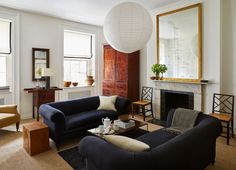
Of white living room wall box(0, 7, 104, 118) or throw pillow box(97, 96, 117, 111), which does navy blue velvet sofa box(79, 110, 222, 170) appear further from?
white living room wall box(0, 7, 104, 118)

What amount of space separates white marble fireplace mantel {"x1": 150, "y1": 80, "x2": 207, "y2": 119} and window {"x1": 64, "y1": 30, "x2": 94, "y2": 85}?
2.59 m

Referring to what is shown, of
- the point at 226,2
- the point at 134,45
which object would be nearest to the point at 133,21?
the point at 134,45

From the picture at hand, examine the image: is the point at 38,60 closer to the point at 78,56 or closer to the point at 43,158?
the point at 78,56

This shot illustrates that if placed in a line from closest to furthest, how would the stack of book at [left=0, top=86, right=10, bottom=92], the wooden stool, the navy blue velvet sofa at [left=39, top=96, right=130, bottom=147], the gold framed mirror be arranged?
the wooden stool < the navy blue velvet sofa at [left=39, top=96, right=130, bottom=147] < the gold framed mirror < the stack of book at [left=0, top=86, right=10, bottom=92]

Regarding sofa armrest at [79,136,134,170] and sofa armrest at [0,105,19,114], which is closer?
sofa armrest at [79,136,134,170]

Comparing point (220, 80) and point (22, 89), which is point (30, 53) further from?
point (220, 80)

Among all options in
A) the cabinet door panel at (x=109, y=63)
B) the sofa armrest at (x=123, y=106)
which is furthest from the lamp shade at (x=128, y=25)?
the cabinet door panel at (x=109, y=63)

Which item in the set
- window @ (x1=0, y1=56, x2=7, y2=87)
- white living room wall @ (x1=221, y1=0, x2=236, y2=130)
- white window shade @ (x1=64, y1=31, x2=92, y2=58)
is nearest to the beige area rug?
white living room wall @ (x1=221, y1=0, x2=236, y2=130)

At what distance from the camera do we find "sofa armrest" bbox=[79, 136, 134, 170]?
145cm

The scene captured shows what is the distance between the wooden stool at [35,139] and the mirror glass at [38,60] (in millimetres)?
2390

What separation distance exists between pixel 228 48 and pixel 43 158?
13.7 feet

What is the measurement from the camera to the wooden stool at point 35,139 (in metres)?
2.92

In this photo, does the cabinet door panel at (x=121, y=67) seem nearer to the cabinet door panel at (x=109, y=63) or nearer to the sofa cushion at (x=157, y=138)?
the cabinet door panel at (x=109, y=63)

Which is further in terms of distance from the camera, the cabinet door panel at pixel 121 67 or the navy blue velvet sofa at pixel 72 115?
the cabinet door panel at pixel 121 67
